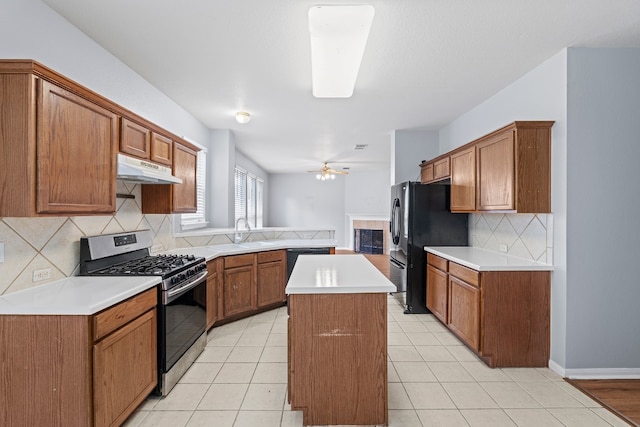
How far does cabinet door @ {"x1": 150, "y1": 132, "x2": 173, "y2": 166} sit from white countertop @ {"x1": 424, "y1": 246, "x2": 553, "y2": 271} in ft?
9.63

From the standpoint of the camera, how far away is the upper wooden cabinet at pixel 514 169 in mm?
2498

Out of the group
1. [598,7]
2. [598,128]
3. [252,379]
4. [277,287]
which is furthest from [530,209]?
[277,287]

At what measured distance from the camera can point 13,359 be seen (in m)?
1.47

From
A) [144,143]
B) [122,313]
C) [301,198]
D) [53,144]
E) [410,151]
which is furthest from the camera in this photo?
[301,198]

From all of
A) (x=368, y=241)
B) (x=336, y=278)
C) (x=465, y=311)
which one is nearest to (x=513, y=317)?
(x=465, y=311)

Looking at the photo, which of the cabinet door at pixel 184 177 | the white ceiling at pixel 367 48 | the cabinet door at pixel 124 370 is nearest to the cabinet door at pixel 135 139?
the cabinet door at pixel 184 177

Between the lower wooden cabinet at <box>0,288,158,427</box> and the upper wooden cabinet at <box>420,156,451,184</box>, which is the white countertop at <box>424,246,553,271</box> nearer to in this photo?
the upper wooden cabinet at <box>420,156,451,184</box>

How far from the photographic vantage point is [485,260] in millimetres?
2793

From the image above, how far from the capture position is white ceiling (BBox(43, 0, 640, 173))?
1.87 metres

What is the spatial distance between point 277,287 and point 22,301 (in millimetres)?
2717

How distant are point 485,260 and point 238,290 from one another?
2.71 meters

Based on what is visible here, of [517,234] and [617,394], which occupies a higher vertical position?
[517,234]

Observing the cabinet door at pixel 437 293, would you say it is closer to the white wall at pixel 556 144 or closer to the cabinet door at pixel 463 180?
the cabinet door at pixel 463 180

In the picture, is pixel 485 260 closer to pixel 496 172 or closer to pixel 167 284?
pixel 496 172
